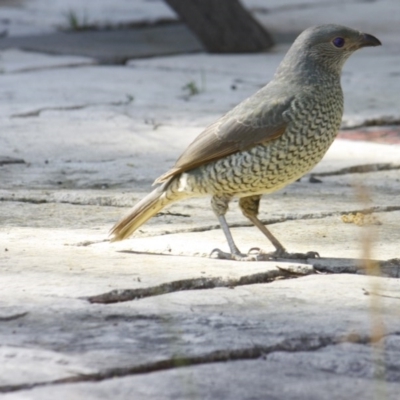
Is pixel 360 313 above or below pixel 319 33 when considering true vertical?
below

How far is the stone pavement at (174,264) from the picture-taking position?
2.93 meters

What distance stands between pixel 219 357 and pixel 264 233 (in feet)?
4.91

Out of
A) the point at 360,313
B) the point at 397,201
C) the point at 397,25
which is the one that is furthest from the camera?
the point at 397,25

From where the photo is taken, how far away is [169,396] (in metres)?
2.75

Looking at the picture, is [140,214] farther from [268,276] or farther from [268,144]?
[268,276]

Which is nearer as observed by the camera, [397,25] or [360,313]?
[360,313]

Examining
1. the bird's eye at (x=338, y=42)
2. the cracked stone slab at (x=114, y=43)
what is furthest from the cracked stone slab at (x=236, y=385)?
the cracked stone slab at (x=114, y=43)

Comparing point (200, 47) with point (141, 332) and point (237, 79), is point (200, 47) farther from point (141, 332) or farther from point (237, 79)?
point (141, 332)

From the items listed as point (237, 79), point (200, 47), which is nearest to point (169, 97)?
point (237, 79)

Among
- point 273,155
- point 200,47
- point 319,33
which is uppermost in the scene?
point 319,33

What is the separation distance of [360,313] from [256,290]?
42cm

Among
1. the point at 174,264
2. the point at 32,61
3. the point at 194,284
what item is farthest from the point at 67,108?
the point at 194,284

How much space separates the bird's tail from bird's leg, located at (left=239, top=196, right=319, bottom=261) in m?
0.30

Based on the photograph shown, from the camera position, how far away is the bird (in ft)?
14.3
